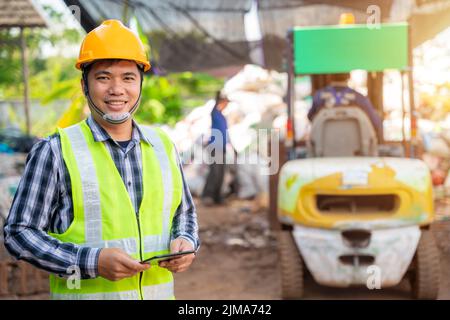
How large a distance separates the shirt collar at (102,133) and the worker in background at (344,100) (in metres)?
3.79

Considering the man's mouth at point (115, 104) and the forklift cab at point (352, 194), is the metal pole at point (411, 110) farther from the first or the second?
the man's mouth at point (115, 104)

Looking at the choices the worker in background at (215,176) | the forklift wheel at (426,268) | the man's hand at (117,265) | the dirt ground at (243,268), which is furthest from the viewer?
the worker in background at (215,176)

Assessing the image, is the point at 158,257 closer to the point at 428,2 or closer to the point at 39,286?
the point at 39,286

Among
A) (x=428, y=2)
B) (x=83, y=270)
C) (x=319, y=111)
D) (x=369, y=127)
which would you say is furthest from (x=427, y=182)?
(x=83, y=270)

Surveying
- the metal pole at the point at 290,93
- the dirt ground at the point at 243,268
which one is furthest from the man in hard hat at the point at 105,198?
the metal pole at the point at 290,93

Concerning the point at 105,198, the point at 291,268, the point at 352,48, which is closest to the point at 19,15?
the point at 352,48

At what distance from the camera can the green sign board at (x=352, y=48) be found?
575 cm

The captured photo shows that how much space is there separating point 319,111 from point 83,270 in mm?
4099

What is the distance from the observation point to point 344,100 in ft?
18.6

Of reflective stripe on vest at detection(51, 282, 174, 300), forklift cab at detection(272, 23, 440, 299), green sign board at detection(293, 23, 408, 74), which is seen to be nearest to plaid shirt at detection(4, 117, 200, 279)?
reflective stripe on vest at detection(51, 282, 174, 300)

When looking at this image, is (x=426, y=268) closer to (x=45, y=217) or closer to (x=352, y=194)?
(x=352, y=194)

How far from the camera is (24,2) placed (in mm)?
8242
